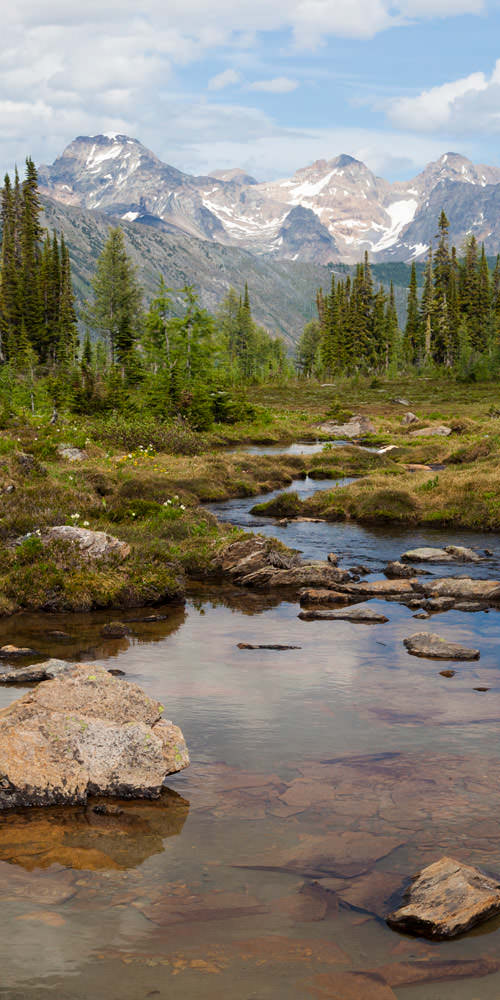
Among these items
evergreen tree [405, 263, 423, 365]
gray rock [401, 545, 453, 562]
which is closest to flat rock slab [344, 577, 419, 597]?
gray rock [401, 545, 453, 562]

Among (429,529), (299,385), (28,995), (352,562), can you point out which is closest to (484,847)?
(28,995)

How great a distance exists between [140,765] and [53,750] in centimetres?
97

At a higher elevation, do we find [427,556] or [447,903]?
[427,556]

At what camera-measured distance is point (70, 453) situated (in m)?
33.9

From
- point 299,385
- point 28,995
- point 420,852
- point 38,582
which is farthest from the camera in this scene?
point 299,385

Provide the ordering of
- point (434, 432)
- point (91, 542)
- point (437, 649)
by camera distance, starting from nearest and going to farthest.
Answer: point (437, 649)
point (91, 542)
point (434, 432)

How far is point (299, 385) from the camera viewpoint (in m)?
119

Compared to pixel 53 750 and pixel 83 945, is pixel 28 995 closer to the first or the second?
pixel 83 945

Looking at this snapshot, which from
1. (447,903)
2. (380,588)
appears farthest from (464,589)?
(447,903)

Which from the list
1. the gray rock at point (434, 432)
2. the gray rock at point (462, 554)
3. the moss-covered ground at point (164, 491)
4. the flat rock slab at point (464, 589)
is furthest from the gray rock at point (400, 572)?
the gray rock at point (434, 432)

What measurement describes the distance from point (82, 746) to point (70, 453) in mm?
Answer: 26402

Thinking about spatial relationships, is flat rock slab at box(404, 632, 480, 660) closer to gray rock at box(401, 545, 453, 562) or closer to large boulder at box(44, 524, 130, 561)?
large boulder at box(44, 524, 130, 561)

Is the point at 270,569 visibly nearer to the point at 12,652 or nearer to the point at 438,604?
the point at 438,604

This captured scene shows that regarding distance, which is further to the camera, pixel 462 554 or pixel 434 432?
pixel 434 432
